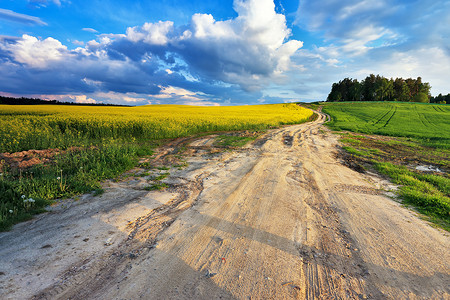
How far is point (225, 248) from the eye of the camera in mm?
2941

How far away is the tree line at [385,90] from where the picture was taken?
8006 cm

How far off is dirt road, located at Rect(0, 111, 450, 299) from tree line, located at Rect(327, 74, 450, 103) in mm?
99696

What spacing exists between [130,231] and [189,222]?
0.99 metres

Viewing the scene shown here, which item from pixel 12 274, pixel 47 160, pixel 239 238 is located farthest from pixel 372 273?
pixel 47 160

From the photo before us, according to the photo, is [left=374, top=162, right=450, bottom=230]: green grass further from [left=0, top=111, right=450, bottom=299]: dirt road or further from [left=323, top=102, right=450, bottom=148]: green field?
[left=323, top=102, right=450, bottom=148]: green field

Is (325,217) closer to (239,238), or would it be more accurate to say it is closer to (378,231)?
(378,231)

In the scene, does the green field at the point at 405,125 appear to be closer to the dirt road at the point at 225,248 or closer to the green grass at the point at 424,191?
the green grass at the point at 424,191

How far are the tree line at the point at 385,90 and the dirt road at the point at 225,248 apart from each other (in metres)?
99.7

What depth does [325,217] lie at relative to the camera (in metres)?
3.98

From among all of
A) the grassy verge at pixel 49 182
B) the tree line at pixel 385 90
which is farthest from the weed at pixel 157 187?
the tree line at pixel 385 90

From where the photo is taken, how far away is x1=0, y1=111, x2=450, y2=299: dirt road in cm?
228

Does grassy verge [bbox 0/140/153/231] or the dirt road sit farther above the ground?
grassy verge [bbox 0/140/153/231]

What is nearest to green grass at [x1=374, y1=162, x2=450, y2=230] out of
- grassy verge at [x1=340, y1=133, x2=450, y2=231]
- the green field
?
grassy verge at [x1=340, y1=133, x2=450, y2=231]

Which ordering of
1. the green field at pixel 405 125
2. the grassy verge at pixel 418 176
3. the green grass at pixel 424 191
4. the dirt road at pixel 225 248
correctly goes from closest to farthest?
the dirt road at pixel 225 248 → the green grass at pixel 424 191 → the grassy verge at pixel 418 176 → the green field at pixel 405 125
